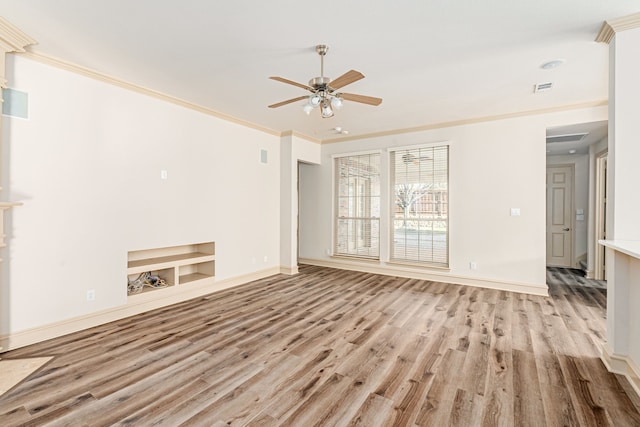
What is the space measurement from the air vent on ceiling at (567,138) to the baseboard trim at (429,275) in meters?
2.48

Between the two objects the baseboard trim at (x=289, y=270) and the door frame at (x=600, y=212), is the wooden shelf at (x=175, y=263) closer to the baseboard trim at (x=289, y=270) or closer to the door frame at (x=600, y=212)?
the baseboard trim at (x=289, y=270)

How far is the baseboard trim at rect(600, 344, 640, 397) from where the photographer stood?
2148mm

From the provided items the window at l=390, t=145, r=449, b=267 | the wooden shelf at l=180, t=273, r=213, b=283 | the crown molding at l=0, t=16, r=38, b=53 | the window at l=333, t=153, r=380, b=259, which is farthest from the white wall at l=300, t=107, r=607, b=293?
the crown molding at l=0, t=16, r=38, b=53

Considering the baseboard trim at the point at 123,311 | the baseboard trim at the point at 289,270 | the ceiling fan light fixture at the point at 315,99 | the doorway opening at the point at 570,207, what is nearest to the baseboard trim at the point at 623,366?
the ceiling fan light fixture at the point at 315,99

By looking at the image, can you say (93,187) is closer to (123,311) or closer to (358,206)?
(123,311)

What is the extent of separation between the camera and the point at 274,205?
5.82 metres

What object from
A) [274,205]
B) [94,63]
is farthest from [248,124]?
[94,63]

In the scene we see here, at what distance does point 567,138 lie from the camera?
514 centimetres

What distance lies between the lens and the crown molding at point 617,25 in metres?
2.31

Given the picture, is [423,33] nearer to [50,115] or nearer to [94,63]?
[94,63]

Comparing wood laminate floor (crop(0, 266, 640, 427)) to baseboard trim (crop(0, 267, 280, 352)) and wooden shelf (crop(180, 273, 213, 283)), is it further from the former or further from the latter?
wooden shelf (crop(180, 273, 213, 283))

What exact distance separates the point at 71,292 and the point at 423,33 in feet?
13.9

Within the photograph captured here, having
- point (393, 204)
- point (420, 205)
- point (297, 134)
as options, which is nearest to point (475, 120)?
point (420, 205)

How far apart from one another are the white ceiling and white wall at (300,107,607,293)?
652 millimetres
